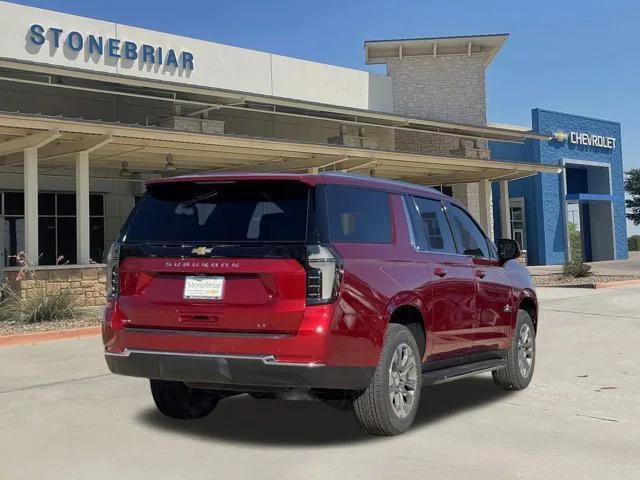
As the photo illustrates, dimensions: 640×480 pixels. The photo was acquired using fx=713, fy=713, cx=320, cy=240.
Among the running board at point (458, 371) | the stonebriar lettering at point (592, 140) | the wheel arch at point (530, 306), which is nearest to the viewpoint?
the running board at point (458, 371)

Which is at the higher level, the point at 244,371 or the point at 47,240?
the point at 47,240

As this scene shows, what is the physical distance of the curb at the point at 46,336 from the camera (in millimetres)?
10969

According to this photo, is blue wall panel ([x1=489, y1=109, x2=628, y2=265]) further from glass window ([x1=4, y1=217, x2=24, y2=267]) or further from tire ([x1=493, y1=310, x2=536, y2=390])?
tire ([x1=493, y1=310, x2=536, y2=390])

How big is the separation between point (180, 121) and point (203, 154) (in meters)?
1.46

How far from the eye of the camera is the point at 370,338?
494cm

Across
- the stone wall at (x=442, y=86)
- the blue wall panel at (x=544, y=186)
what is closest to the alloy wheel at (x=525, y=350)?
the stone wall at (x=442, y=86)

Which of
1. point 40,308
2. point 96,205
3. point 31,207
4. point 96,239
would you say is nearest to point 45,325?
point 40,308

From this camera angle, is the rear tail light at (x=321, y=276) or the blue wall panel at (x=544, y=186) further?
the blue wall panel at (x=544, y=186)

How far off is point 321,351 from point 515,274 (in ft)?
10.8

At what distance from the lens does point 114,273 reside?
531cm

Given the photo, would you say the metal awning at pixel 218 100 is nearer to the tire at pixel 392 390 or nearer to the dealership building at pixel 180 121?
the dealership building at pixel 180 121

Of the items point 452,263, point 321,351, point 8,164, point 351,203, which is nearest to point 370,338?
point 321,351

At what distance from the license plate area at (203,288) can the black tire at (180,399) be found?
4.09 ft

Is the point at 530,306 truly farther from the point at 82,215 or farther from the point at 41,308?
the point at 82,215
